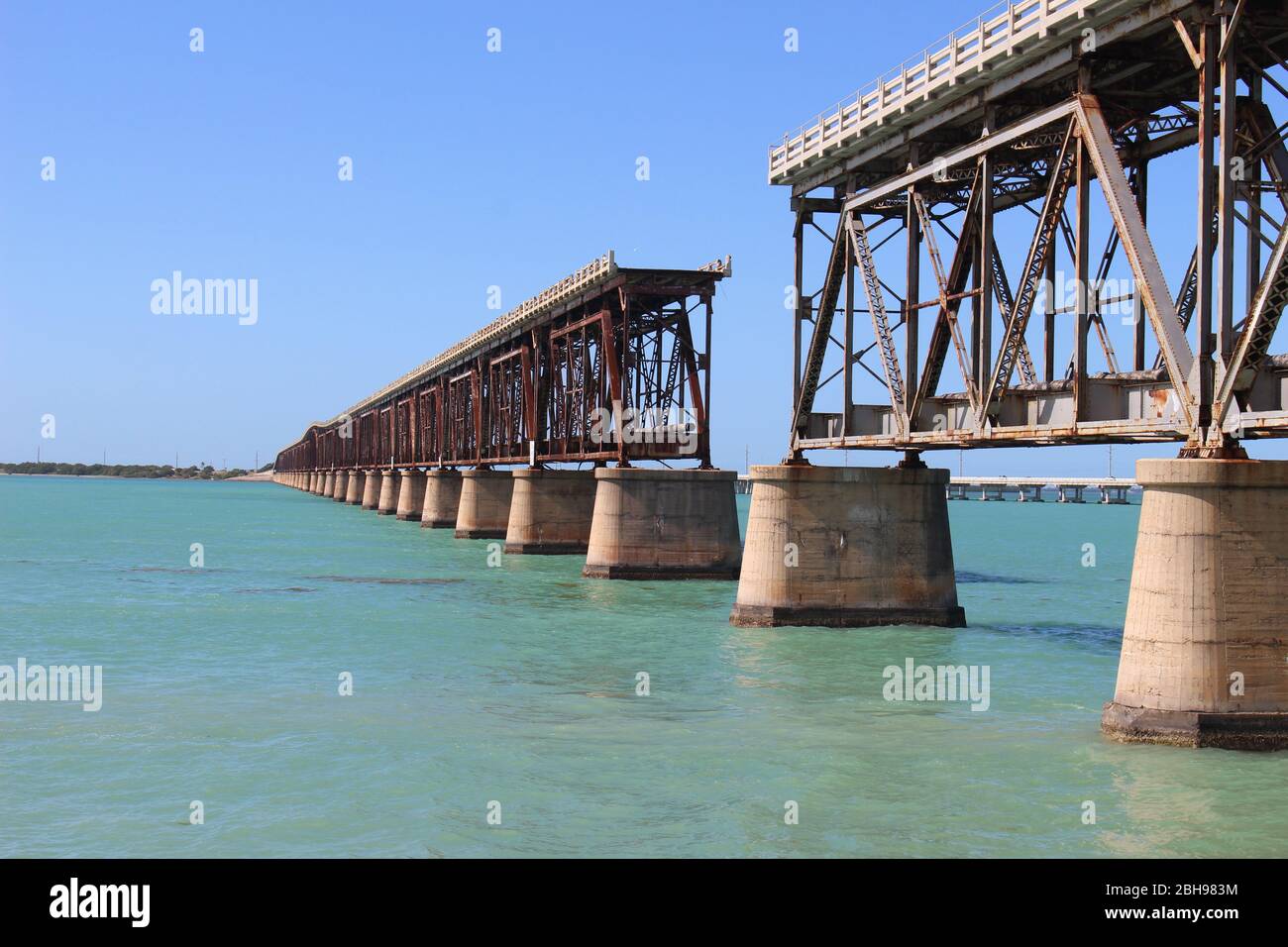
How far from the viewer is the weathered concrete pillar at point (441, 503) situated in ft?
340

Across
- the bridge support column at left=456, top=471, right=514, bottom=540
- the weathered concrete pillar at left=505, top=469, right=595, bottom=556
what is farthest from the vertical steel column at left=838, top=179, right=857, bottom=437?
the bridge support column at left=456, top=471, right=514, bottom=540

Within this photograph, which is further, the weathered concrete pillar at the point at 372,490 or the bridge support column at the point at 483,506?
the weathered concrete pillar at the point at 372,490

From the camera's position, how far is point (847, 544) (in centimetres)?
3391

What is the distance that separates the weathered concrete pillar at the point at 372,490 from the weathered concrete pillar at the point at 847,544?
11568cm

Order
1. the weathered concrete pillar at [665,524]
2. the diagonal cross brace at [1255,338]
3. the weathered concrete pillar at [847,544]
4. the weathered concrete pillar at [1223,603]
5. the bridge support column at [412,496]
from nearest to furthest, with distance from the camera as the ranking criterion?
1. the weathered concrete pillar at [1223,603]
2. the diagonal cross brace at [1255,338]
3. the weathered concrete pillar at [847,544]
4. the weathered concrete pillar at [665,524]
5. the bridge support column at [412,496]

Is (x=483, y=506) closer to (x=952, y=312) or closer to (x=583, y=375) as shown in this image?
(x=583, y=375)

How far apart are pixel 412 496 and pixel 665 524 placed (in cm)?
7218

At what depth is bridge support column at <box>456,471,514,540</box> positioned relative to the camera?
86062 mm

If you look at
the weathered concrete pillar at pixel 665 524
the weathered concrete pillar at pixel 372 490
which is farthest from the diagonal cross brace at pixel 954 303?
the weathered concrete pillar at pixel 372 490

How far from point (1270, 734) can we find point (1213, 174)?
8.45 meters

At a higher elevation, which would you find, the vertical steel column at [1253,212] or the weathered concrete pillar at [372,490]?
the vertical steel column at [1253,212]

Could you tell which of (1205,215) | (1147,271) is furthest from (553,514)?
(1205,215)

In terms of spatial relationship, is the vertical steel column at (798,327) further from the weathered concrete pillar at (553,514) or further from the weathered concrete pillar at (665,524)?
the weathered concrete pillar at (553,514)

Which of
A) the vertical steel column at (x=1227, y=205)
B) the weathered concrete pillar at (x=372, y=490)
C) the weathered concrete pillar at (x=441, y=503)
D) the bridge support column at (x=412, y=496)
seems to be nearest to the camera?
the vertical steel column at (x=1227, y=205)
